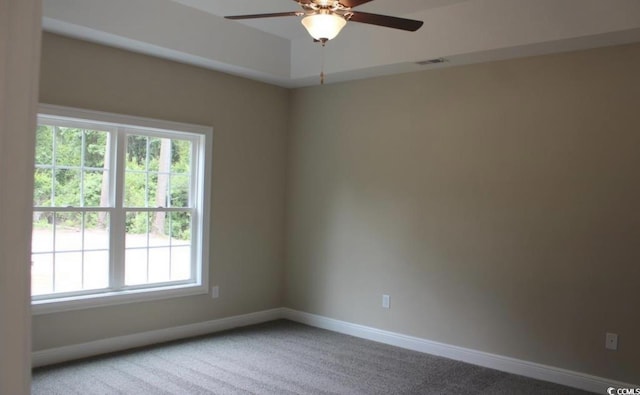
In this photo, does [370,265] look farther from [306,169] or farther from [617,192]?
[617,192]

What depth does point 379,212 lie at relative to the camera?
4961mm

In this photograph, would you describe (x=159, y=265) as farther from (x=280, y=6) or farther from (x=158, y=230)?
(x=280, y=6)

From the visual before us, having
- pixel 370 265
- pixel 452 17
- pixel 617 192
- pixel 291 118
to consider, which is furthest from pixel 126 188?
pixel 617 192

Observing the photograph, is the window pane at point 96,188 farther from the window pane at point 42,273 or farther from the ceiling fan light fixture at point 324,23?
the ceiling fan light fixture at point 324,23

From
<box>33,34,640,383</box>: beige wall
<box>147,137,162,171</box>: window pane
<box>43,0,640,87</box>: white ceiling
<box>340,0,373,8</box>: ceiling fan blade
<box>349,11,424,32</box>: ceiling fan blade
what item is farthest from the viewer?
<box>147,137,162,171</box>: window pane

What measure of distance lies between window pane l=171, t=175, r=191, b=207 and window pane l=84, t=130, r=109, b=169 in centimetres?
69

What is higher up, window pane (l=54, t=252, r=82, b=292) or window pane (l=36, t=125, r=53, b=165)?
window pane (l=36, t=125, r=53, b=165)

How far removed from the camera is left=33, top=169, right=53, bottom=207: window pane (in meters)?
3.98

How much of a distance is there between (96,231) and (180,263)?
90cm

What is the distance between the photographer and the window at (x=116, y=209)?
4020mm

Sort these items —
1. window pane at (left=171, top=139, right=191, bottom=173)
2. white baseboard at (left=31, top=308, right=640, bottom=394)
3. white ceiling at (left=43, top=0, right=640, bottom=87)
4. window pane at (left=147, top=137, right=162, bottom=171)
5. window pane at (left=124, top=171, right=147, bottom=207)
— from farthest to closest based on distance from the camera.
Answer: window pane at (left=171, top=139, right=191, bottom=173) → window pane at (left=147, top=137, right=162, bottom=171) → window pane at (left=124, top=171, right=147, bottom=207) → white baseboard at (left=31, top=308, right=640, bottom=394) → white ceiling at (left=43, top=0, right=640, bottom=87)

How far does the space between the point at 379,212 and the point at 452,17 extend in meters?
1.88

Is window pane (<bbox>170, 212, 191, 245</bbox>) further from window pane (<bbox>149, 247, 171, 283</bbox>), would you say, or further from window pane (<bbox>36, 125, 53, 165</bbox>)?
window pane (<bbox>36, 125, 53, 165</bbox>)

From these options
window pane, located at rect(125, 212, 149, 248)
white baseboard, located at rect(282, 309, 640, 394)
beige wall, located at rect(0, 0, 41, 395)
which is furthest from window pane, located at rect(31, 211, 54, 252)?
beige wall, located at rect(0, 0, 41, 395)
